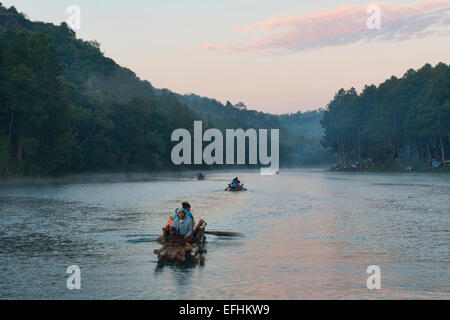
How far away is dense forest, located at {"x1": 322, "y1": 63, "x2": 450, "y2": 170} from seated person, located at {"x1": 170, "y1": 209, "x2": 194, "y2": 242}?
11226 cm

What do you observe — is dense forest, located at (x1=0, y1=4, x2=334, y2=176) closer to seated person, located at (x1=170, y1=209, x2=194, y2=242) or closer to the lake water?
the lake water

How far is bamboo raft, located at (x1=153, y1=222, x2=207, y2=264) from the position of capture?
69.5 ft

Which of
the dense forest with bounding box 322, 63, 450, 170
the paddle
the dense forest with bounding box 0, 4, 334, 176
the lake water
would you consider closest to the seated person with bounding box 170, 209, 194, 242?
the lake water

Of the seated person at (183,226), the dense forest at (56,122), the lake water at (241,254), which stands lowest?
the lake water at (241,254)

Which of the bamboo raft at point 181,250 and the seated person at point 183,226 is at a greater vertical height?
the seated person at point 183,226

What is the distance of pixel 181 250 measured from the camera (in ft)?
70.2

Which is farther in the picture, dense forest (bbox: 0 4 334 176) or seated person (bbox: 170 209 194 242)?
dense forest (bbox: 0 4 334 176)

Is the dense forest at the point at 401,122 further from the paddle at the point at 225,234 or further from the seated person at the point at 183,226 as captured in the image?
the seated person at the point at 183,226

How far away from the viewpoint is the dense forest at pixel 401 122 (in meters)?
132

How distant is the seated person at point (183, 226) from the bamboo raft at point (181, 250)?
252 millimetres

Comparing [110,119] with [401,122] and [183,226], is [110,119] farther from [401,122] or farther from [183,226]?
[183,226]

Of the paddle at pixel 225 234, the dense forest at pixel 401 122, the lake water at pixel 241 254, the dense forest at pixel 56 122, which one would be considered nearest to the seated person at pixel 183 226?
the lake water at pixel 241 254
